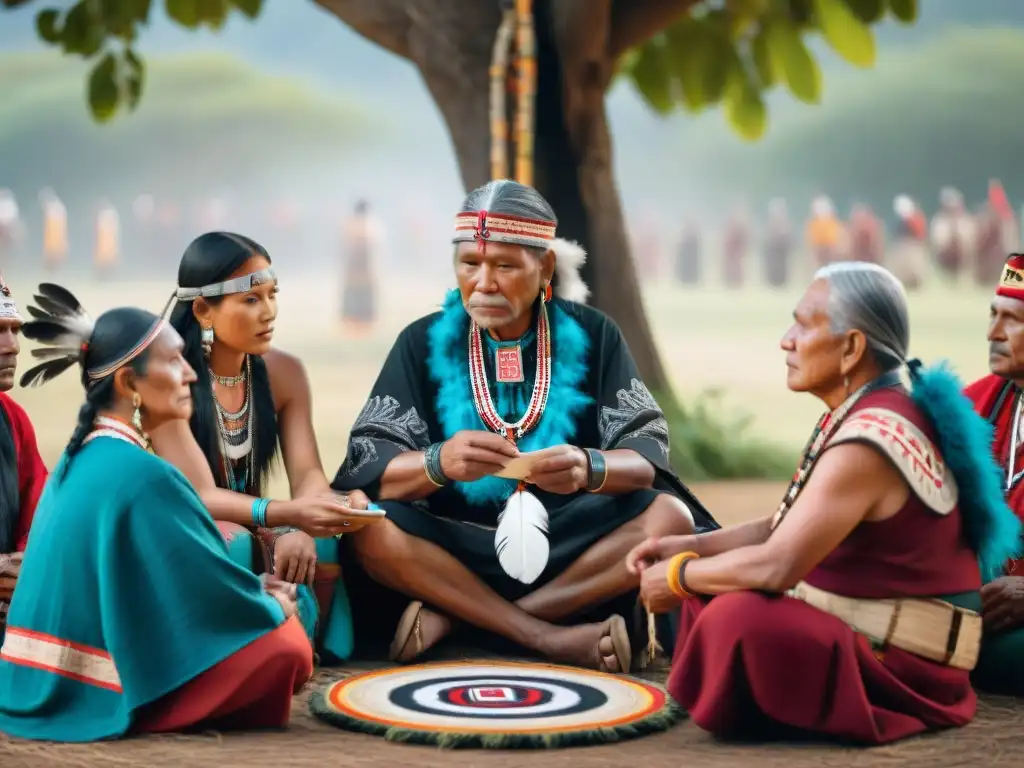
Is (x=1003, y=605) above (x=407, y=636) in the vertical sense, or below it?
above

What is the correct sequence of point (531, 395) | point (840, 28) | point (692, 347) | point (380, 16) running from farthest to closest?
point (692, 347), point (840, 28), point (380, 16), point (531, 395)

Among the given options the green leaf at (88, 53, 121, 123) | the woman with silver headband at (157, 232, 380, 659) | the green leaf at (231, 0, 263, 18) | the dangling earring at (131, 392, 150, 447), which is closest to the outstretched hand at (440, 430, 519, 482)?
the woman with silver headband at (157, 232, 380, 659)

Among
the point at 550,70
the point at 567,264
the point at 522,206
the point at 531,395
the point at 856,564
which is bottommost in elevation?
the point at 856,564

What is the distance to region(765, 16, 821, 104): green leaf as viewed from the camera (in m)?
10.3

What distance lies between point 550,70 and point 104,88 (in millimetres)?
3071

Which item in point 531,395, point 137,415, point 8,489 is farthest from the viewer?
point 531,395

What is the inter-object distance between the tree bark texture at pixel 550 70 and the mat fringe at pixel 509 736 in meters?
5.39

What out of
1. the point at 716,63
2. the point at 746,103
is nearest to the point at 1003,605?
the point at 716,63

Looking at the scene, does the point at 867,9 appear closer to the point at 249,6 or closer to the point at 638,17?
the point at 638,17

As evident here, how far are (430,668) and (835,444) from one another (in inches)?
64.7

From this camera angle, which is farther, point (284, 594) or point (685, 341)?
point (685, 341)

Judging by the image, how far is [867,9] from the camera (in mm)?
9039

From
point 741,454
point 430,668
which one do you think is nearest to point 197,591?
point 430,668

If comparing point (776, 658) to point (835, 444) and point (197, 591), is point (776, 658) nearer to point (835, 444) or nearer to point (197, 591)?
point (835, 444)
